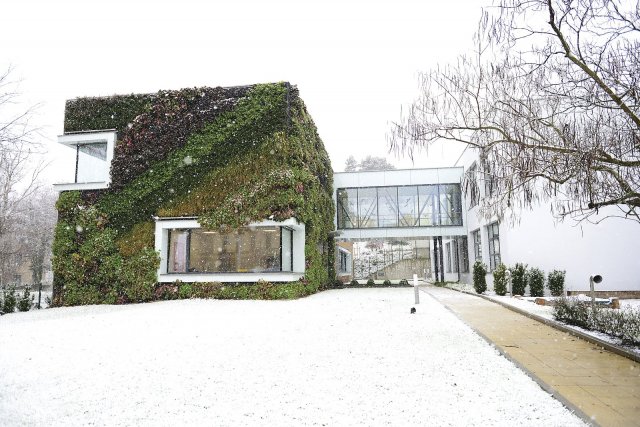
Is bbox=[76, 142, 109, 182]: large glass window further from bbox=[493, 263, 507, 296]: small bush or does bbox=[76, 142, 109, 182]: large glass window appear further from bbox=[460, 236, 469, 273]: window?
bbox=[460, 236, 469, 273]: window

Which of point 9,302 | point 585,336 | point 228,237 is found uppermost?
point 228,237

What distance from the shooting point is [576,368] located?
4.80 m

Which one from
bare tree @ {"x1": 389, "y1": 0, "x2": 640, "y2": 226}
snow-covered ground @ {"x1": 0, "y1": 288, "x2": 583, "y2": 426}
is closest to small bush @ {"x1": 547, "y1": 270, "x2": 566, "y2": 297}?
snow-covered ground @ {"x1": 0, "y1": 288, "x2": 583, "y2": 426}

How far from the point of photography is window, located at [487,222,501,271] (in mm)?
18109

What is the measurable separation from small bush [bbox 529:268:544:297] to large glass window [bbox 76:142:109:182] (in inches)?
612

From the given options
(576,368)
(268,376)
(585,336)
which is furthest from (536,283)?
(268,376)

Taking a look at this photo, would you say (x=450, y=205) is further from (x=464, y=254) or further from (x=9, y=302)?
(x=9, y=302)

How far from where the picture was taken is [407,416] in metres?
3.52

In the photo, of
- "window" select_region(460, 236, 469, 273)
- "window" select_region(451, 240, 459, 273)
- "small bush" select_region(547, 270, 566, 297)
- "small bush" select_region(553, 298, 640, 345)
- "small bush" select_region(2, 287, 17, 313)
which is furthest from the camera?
"window" select_region(451, 240, 459, 273)

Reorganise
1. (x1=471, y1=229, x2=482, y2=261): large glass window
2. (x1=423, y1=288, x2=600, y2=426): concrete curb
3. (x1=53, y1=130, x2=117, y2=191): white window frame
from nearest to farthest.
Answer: (x1=423, y1=288, x2=600, y2=426): concrete curb, (x1=53, y1=130, x2=117, y2=191): white window frame, (x1=471, y1=229, x2=482, y2=261): large glass window

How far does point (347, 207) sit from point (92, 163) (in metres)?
13.0

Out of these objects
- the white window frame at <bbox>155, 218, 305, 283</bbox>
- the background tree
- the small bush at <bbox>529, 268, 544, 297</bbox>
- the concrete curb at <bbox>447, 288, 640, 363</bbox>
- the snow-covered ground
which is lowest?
the snow-covered ground

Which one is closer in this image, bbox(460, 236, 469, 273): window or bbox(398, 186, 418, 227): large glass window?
bbox(398, 186, 418, 227): large glass window

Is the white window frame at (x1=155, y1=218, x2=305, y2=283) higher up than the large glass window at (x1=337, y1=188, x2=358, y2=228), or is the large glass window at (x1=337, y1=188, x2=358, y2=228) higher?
the large glass window at (x1=337, y1=188, x2=358, y2=228)
